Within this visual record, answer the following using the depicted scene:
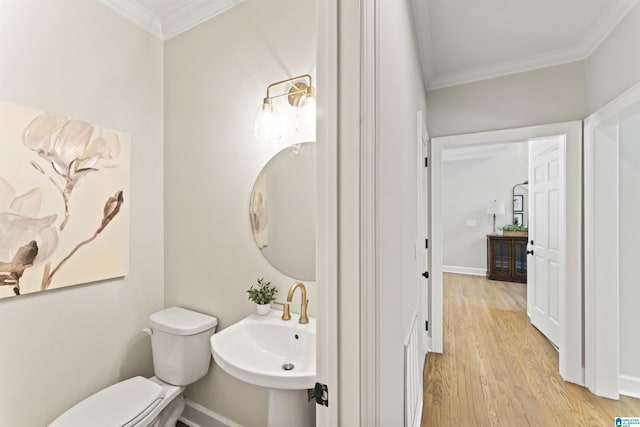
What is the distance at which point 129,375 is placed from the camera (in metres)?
1.81

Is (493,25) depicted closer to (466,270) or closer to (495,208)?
(495,208)

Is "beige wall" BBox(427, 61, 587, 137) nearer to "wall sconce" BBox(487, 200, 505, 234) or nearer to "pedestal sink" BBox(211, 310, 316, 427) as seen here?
"pedestal sink" BBox(211, 310, 316, 427)

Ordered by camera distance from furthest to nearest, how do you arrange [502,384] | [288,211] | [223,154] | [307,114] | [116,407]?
[502,384] → [223,154] → [288,211] → [307,114] → [116,407]

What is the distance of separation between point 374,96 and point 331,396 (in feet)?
2.38

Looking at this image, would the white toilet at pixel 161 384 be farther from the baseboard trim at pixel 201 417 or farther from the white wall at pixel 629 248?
the white wall at pixel 629 248

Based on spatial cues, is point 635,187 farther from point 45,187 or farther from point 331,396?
point 45,187

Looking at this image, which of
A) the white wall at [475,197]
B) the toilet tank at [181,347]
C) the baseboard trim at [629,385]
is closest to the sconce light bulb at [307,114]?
the toilet tank at [181,347]

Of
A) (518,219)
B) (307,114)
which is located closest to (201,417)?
(307,114)

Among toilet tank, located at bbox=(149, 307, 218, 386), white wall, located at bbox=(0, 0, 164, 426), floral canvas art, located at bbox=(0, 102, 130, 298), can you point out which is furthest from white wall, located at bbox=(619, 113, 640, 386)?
floral canvas art, located at bbox=(0, 102, 130, 298)

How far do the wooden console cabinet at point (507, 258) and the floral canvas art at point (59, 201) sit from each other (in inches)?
229

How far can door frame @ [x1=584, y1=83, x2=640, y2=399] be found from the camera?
79.3 inches

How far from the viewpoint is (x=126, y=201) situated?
178cm

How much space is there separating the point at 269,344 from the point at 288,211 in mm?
705

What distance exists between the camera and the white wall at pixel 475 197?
565cm
